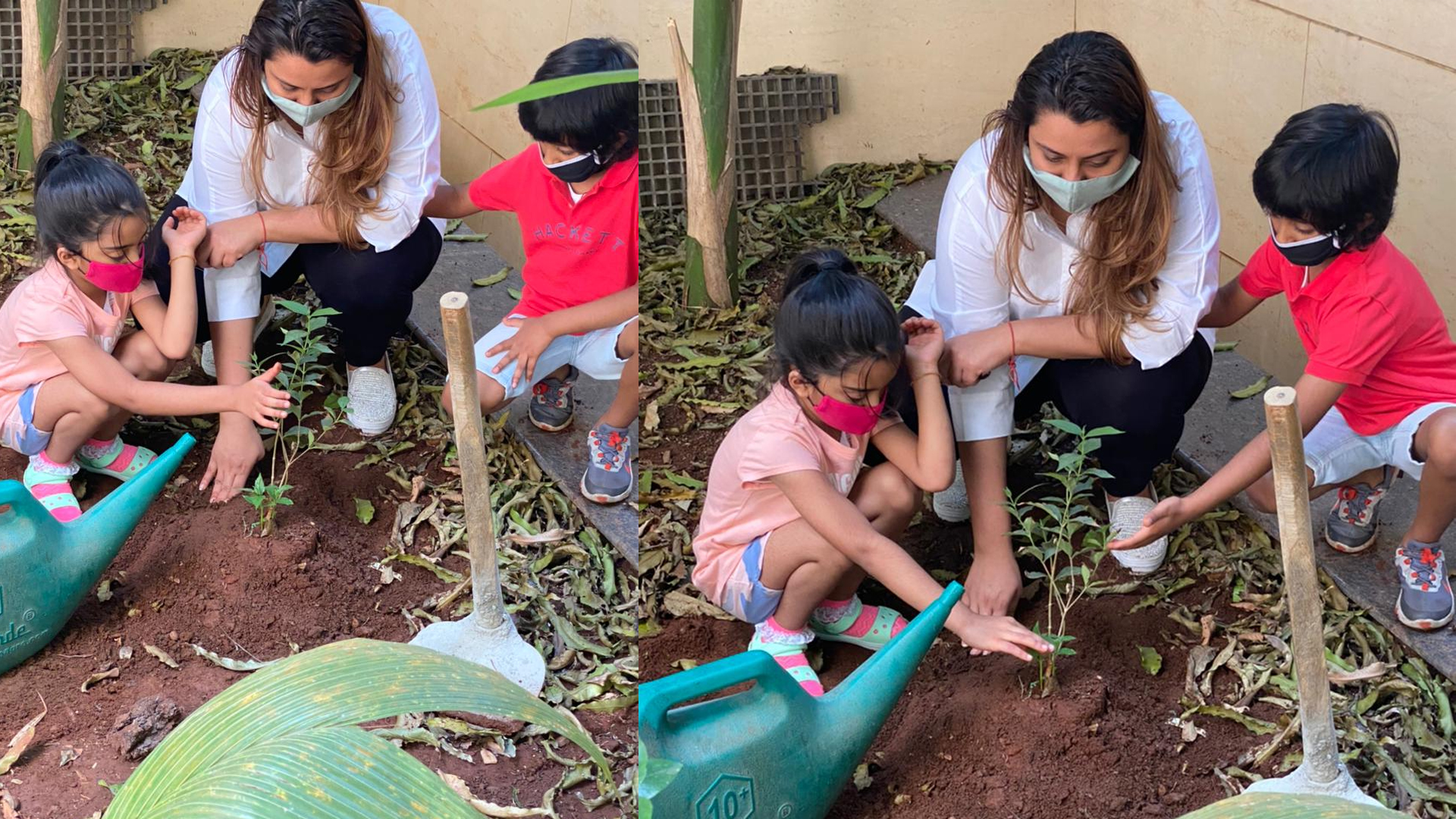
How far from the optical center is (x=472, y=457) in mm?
1601

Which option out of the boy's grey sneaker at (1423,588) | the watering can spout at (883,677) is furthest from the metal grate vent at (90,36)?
the boy's grey sneaker at (1423,588)

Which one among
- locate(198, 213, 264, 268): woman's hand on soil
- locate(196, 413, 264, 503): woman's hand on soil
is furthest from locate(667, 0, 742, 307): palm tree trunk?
locate(196, 413, 264, 503): woman's hand on soil

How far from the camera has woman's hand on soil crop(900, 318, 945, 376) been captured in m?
1.44

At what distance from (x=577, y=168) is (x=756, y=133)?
17 cm

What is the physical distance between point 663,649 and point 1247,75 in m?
0.87

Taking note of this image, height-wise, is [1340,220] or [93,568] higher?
[1340,220]

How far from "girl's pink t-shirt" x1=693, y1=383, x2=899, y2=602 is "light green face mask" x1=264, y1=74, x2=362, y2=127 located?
590 millimetres

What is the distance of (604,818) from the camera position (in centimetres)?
159

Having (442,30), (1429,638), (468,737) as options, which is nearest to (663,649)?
(468,737)

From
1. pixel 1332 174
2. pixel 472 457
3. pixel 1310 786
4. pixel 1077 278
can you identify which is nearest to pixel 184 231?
pixel 472 457

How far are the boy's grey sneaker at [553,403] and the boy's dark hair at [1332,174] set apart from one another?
2.51 feet

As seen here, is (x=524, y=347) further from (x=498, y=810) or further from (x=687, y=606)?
(x=498, y=810)

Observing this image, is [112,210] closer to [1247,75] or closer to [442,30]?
[442,30]

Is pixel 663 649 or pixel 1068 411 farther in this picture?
pixel 1068 411
